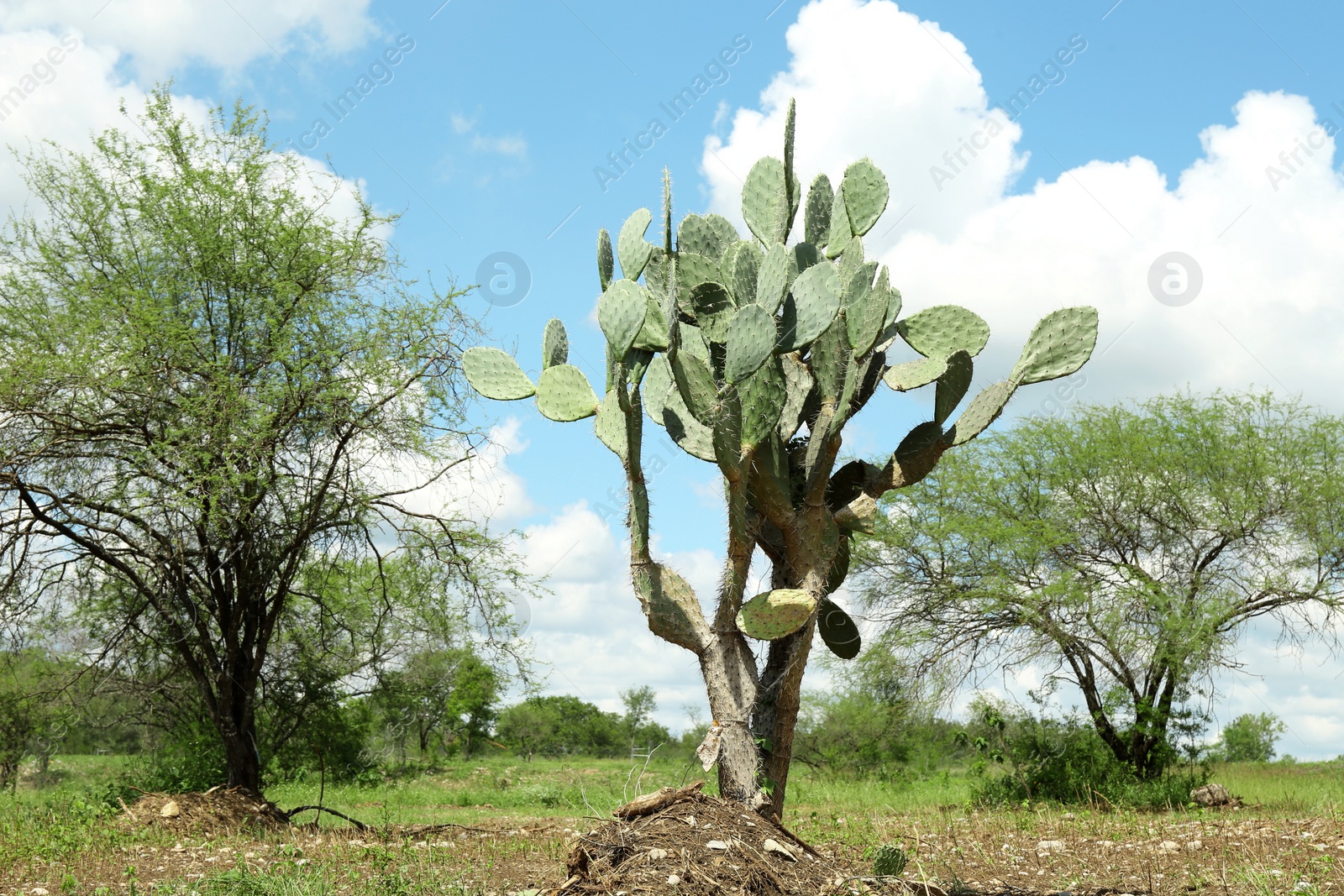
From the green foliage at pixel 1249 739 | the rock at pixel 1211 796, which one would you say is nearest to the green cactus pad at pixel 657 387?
the rock at pixel 1211 796

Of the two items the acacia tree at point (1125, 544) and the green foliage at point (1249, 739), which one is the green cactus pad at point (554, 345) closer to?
the acacia tree at point (1125, 544)

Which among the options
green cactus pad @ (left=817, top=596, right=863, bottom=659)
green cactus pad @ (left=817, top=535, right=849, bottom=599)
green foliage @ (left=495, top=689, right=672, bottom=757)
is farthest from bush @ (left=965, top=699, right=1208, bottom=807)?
green foliage @ (left=495, top=689, right=672, bottom=757)

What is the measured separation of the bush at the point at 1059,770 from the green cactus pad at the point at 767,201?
275 inches

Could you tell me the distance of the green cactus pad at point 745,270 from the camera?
5820mm

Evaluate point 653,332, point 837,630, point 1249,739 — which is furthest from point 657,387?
point 1249,739

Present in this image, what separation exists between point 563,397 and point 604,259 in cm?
97

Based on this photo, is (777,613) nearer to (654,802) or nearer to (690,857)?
(654,802)

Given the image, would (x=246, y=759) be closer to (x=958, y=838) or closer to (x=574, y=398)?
(x=574, y=398)

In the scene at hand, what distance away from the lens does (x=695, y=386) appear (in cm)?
546

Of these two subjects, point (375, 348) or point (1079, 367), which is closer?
point (1079, 367)

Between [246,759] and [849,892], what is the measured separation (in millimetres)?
6805

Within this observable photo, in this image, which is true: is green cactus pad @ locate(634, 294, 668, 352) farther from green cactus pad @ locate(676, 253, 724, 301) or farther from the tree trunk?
the tree trunk

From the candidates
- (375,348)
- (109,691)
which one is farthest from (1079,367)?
(109,691)

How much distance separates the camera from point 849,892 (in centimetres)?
475
